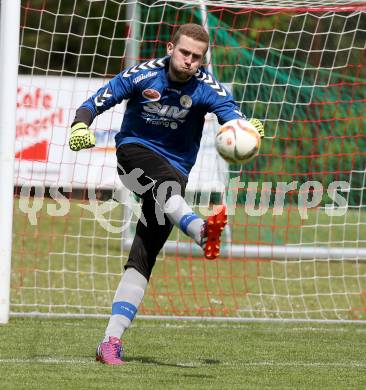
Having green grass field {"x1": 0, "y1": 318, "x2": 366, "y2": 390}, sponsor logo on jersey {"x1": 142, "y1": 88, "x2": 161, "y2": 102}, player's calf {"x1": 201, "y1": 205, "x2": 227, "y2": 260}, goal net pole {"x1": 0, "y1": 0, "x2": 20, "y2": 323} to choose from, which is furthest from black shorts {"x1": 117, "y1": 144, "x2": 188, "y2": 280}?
goal net pole {"x1": 0, "y1": 0, "x2": 20, "y2": 323}

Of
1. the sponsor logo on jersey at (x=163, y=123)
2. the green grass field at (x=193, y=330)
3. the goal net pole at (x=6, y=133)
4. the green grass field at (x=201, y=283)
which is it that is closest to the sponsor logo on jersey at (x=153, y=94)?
the sponsor logo on jersey at (x=163, y=123)

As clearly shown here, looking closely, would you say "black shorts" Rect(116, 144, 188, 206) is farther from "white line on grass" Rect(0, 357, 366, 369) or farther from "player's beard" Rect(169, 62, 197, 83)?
"white line on grass" Rect(0, 357, 366, 369)

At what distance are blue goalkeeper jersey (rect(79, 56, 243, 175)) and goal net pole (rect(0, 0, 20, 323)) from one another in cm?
202

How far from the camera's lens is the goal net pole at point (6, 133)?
8.05 metres

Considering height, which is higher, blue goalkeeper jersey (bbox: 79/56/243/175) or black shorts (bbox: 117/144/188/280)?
blue goalkeeper jersey (bbox: 79/56/243/175)

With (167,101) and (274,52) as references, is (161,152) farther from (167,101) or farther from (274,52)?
(274,52)

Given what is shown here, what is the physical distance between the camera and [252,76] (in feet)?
36.6

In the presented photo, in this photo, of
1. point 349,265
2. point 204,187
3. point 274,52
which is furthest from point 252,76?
point 349,265

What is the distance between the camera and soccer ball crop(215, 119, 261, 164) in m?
5.77

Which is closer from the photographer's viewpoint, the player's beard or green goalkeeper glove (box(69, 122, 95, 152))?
green goalkeeper glove (box(69, 122, 95, 152))

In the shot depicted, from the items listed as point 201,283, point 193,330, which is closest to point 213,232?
point 193,330

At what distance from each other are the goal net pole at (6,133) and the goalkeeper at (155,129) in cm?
197

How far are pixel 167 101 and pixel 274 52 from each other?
5.38 metres

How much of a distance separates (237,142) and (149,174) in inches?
23.4
